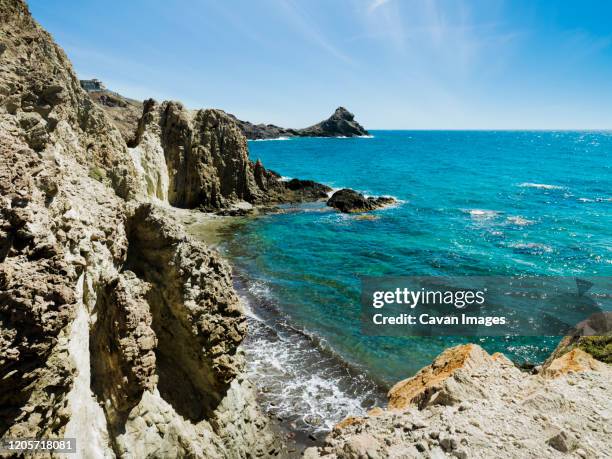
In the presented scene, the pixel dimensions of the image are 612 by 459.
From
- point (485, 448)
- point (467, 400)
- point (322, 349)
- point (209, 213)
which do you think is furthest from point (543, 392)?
point (209, 213)

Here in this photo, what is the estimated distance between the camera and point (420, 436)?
6441 millimetres

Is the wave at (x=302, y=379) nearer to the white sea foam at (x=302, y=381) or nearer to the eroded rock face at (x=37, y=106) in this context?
the white sea foam at (x=302, y=381)

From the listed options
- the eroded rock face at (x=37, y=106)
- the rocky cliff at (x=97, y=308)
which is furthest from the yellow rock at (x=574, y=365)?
the eroded rock face at (x=37, y=106)

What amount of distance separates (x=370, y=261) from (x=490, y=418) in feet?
79.9

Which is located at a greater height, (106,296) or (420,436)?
(106,296)

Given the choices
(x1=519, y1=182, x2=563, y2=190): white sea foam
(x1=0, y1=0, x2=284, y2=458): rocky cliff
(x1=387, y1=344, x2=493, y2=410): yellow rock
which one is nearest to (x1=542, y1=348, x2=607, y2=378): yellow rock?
(x1=387, y1=344, x2=493, y2=410): yellow rock

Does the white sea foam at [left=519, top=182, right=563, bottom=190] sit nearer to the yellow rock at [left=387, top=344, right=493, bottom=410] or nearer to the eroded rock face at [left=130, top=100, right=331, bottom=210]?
the eroded rock face at [left=130, top=100, right=331, bottom=210]

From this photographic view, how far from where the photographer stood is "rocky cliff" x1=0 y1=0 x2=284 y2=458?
15.6 feet

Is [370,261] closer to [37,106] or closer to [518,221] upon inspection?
[518,221]

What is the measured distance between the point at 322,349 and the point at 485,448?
1292 centimetres

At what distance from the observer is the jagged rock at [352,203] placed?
49.0 metres

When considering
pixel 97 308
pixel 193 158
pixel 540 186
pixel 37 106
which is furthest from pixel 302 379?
pixel 540 186

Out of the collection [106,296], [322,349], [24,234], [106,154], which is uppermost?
[106,154]

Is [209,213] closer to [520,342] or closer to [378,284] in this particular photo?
[378,284]
